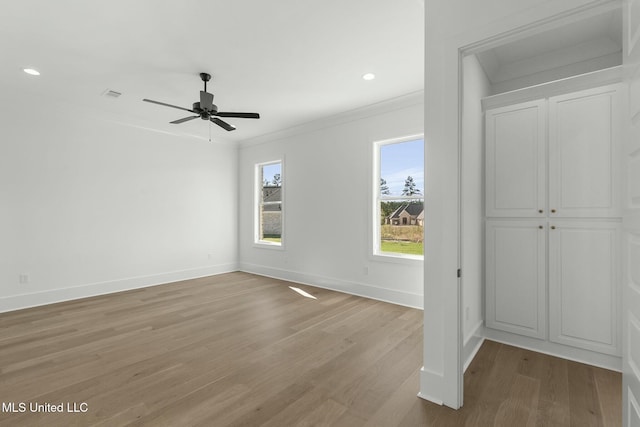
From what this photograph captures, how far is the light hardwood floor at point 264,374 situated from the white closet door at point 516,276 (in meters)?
0.26

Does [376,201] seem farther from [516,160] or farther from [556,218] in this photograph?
[556,218]

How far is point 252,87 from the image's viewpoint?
148 inches

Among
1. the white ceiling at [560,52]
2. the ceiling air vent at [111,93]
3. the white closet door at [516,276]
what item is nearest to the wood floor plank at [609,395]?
the white closet door at [516,276]

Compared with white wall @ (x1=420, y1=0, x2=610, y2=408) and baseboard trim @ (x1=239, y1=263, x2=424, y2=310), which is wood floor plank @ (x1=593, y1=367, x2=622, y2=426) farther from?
baseboard trim @ (x1=239, y1=263, x2=424, y2=310)

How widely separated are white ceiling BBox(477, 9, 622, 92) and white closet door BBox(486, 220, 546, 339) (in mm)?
1540

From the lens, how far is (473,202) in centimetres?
262

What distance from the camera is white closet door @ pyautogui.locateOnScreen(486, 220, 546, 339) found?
104 inches

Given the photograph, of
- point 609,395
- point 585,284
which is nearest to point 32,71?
point 585,284

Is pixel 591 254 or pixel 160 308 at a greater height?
pixel 591 254

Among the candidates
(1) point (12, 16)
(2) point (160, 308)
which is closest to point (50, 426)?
(2) point (160, 308)

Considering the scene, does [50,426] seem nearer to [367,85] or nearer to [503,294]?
[503,294]

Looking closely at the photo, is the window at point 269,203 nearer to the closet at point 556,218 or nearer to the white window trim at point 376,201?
the white window trim at point 376,201

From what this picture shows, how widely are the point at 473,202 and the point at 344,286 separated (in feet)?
8.69

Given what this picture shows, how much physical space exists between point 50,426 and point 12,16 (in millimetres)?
2986
